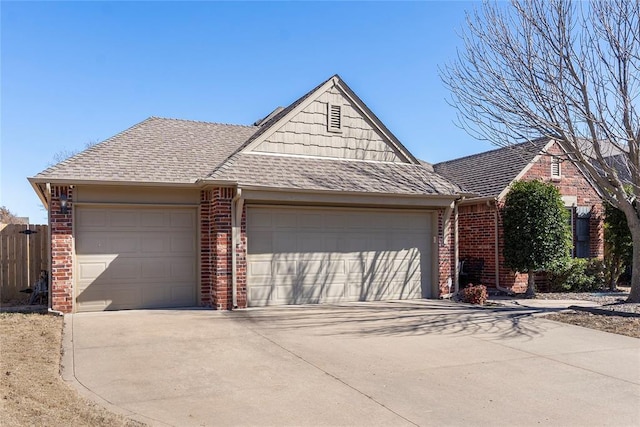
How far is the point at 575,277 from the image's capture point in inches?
595

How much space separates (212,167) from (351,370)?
7296mm

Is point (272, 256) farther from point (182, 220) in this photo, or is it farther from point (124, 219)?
point (124, 219)

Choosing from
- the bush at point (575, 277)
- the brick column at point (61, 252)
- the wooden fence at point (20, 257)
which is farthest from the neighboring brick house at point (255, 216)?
the bush at point (575, 277)

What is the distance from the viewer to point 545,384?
592 centimetres

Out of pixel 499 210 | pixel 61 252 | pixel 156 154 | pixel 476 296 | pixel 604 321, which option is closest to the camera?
pixel 604 321

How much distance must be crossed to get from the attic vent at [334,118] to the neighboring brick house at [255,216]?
31 millimetres

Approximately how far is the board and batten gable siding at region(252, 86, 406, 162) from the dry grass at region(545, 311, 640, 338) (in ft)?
19.2

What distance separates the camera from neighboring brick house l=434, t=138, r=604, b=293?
15.3 m

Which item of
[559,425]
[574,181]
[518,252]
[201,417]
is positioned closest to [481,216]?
[518,252]

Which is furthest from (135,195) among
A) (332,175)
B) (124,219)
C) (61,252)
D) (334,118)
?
(334,118)

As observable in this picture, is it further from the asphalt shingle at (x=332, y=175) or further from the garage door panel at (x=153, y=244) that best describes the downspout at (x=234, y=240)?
the garage door panel at (x=153, y=244)

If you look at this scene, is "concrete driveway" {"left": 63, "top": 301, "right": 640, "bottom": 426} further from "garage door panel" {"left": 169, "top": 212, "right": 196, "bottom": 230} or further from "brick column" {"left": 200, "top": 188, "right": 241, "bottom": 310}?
"garage door panel" {"left": 169, "top": 212, "right": 196, "bottom": 230}

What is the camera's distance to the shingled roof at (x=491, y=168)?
51.5 feet

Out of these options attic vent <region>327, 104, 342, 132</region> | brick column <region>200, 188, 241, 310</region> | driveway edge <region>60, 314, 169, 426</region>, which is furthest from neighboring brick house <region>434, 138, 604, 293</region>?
driveway edge <region>60, 314, 169, 426</region>
